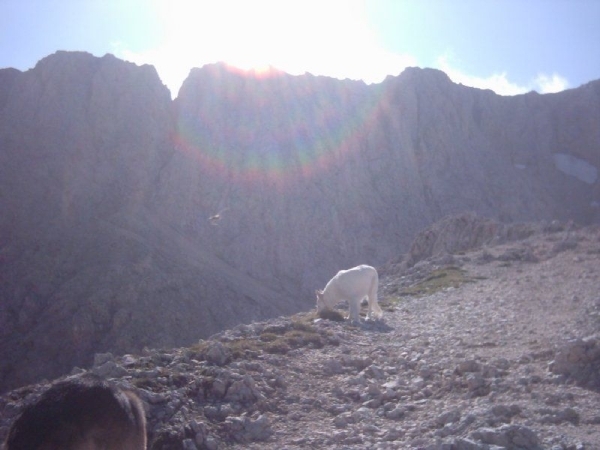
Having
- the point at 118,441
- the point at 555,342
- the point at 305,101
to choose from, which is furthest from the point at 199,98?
the point at 118,441

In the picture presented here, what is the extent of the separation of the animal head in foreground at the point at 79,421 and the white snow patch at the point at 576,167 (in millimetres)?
79814

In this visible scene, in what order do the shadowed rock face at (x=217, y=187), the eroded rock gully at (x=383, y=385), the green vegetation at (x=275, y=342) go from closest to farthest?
the eroded rock gully at (x=383, y=385)
the green vegetation at (x=275, y=342)
the shadowed rock face at (x=217, y=187)

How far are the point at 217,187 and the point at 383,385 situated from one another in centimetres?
5173

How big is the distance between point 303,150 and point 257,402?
57.8 m

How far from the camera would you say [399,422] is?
390 inches

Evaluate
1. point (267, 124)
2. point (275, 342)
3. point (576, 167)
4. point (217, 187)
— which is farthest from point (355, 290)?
point (576, 167)

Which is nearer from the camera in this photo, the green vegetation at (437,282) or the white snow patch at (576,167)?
the green vegetation at (437,282)

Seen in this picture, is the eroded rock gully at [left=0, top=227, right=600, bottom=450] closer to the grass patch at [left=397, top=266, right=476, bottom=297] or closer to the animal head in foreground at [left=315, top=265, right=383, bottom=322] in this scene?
the animal head in foreground at [left=315, top=265, right=383, bottom=322]

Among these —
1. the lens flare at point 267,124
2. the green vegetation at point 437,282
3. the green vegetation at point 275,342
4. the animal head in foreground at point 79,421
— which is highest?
the lens flare at point 267,124

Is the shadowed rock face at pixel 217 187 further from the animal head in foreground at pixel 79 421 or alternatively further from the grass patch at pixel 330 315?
the animal head in foreground at pixel 79 421

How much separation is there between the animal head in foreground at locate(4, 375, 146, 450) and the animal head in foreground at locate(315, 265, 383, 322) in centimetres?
1343

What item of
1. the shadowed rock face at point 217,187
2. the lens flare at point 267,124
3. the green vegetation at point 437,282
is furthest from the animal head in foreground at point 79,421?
the lens flare at point 267,124

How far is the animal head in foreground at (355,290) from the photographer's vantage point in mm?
19250

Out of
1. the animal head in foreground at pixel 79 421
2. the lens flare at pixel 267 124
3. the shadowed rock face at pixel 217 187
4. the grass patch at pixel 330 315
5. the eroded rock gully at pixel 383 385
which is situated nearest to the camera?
the animal head in foreground at pixel 79 421
